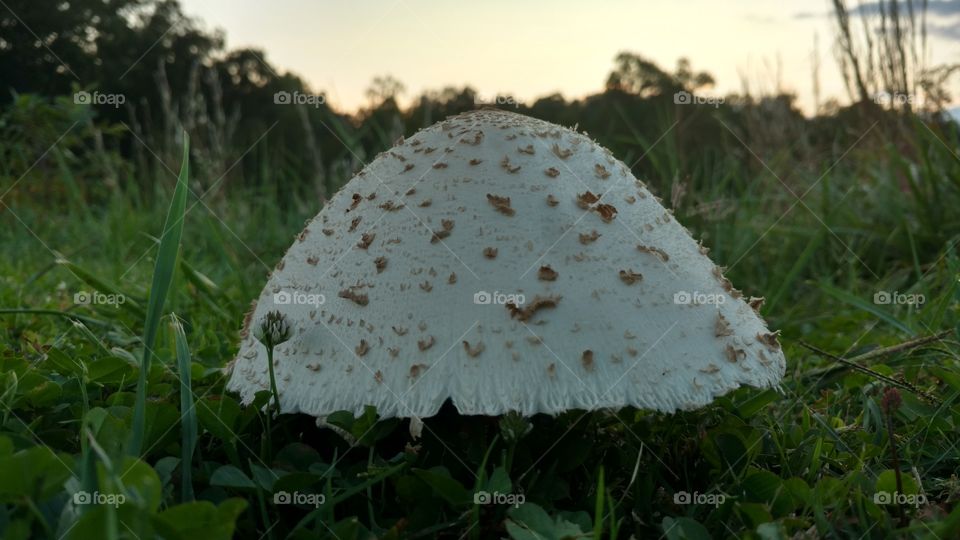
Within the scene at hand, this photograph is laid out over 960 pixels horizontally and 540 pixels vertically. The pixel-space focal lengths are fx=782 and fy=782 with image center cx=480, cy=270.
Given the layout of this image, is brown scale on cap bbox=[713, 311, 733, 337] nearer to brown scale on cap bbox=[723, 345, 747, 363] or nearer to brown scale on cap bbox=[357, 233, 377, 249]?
brown scale on cap bbox=[723, 345, 747, 363]

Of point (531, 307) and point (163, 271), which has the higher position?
point (163, 271)

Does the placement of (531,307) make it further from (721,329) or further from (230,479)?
(230,479)

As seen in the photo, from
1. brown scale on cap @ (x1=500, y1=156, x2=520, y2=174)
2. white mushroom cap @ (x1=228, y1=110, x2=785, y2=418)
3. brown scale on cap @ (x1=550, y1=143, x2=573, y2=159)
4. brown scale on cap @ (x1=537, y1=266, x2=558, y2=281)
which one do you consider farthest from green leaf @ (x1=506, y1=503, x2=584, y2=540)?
brown scale on cap @ (x1=550, y1=143, x2=573, y2=159)

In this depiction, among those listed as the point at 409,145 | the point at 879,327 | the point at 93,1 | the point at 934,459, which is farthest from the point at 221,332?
the point at 93,1

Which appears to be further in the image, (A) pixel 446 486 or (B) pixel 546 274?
(B) pixel 546 274

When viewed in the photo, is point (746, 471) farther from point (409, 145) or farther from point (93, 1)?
point (93, 1)

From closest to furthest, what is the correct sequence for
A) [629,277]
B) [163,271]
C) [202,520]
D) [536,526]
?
[202,520] → [536,526] → [163,271] → [629,277]

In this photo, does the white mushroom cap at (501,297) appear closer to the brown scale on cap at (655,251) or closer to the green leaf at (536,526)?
the brown scale on cap at (655,251)

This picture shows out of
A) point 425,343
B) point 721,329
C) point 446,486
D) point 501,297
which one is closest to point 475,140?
point 501,297
